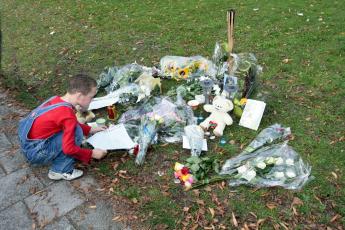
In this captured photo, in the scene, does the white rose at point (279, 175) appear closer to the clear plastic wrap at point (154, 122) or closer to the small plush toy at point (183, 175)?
the small plush toy at point (183, 175)

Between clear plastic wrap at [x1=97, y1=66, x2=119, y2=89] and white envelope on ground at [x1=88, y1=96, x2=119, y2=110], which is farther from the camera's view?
clear plastic wrap at [x1=97, y1=66, x2=119, y2=89]

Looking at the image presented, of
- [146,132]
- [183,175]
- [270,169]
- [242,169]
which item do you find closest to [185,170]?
[183,175]

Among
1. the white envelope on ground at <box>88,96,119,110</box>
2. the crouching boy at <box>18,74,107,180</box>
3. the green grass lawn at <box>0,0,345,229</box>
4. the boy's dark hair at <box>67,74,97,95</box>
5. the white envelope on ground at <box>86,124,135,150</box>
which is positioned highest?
the boy's dark hair at <box>67,74,97,95</box>

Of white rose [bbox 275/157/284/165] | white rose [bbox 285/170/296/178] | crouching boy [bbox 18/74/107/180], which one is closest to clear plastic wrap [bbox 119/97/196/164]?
crouching boy [bbox 18/74/107/180]

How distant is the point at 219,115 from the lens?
430cm

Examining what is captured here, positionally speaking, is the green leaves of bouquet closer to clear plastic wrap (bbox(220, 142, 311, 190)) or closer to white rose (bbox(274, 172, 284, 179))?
clear plastic wrap (bbox(220, 142, 311, 190))

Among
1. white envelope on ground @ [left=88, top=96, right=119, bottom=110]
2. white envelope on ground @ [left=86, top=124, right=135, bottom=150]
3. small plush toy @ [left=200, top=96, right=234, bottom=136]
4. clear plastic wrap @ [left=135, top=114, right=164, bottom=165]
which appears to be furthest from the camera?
white envelope on ground @ [left=88, top=96, right=119, bottom=110]

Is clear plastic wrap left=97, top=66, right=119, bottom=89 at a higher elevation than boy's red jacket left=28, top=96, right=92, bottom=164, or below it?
below

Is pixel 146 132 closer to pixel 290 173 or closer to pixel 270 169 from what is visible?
pixel 270 169

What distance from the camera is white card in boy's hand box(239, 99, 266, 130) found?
4.26 metres

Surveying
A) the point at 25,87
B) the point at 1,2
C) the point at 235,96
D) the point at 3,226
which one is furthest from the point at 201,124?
the point at 1,2

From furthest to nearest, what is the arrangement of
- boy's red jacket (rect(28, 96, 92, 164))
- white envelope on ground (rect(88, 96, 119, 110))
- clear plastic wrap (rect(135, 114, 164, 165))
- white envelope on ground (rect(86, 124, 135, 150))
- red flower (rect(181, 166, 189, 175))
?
white envelope on ground (rect(88, 96, 119, 110)), white envelope on ground (rect(86, 124, 135, 150)), clear plastic wrap (rect(135, 114, 164, 165)), red flower (rect(181, 166, 189, 175)), boy's red jacket (rect(28, 96, 92, 164))

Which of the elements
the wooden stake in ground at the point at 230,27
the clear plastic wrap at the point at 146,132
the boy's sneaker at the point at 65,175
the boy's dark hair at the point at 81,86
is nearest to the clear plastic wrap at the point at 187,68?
the wooden stake in ground at the point at 230,27

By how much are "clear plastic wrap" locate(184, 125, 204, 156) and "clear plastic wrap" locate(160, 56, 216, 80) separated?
47.7 inches
